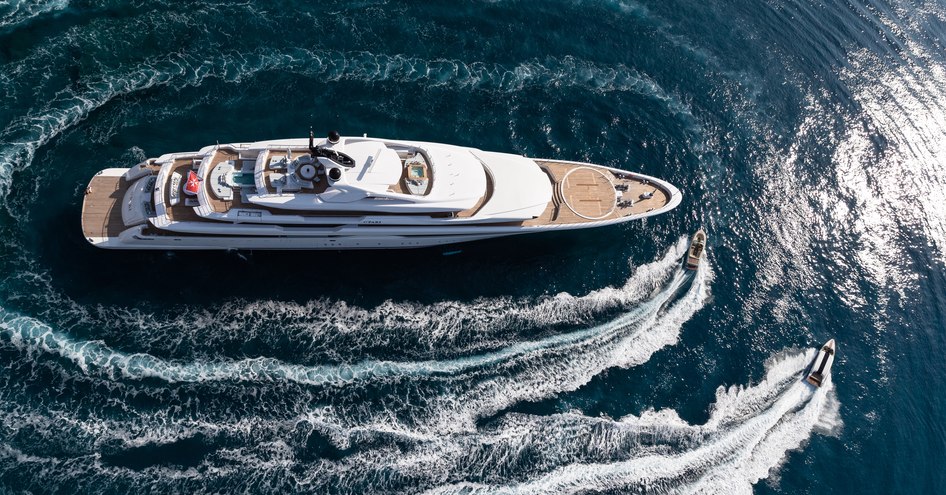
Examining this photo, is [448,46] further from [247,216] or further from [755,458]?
[755,458]

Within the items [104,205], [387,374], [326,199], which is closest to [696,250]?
[387,374]

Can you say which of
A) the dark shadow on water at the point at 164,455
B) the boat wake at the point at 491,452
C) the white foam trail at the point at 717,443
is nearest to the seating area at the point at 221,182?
the boat wake at the point at 491,452

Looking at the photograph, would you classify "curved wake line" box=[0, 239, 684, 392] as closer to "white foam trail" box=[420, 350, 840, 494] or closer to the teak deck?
"white foam trail" box=[420, 350, 840, 494]

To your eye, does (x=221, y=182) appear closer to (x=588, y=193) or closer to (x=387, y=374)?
(x=387, y=374)

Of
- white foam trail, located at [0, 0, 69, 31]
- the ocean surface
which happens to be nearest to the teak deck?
the ocean surface

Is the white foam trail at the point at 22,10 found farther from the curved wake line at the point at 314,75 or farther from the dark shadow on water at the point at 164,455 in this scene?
the dark shadow on water at the point at 164,455

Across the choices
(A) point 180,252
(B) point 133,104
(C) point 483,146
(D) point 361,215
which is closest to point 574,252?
(C) point 483,146

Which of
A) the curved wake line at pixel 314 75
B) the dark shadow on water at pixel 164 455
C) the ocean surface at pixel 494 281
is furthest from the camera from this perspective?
the curved wake line at pixel 314 75
